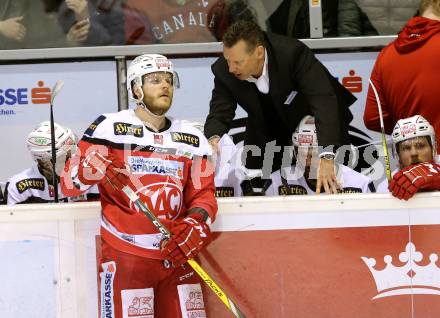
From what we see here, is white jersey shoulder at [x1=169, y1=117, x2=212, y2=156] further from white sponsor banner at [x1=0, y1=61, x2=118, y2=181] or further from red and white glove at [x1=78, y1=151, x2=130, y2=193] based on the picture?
white sponsor banner at [x1=0, y1=61, x2=118, y2=181]

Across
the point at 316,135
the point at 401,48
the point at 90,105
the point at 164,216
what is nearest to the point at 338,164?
the point at 316,135

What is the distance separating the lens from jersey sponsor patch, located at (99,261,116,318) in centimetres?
417

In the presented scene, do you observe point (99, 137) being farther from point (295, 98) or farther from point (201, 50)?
point (201, 50)

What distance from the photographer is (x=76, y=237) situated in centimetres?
443

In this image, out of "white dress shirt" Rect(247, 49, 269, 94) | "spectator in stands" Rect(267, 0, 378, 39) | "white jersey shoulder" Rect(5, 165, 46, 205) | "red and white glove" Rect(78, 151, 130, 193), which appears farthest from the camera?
"spectator in stands" Rect(267, 0, 378, 39)

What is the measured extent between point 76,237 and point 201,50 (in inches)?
72.1

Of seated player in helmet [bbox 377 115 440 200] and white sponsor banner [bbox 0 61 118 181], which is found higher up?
white sponsor banner [bbox 0 61 118 181]

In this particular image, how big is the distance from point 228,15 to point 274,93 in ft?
3.24

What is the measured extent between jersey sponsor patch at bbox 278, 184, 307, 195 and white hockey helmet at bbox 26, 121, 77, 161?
3.35 ft

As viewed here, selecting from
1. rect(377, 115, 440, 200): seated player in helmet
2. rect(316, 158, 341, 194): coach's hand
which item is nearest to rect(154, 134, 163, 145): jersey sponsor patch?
rect(316, 158, 341, 194): coach's hand

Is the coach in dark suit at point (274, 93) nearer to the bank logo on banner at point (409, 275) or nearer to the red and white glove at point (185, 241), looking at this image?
the bank logo on banner at point (409, 275)

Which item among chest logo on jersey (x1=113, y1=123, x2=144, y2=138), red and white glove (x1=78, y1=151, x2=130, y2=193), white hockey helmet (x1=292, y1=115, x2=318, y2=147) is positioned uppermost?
white hockey helmet (x1=292, y1=115, x2=318, y2=147)

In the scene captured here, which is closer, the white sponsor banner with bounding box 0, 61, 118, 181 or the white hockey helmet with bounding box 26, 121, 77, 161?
the white hockey helmet with bounding box 26, 121, 77, 161

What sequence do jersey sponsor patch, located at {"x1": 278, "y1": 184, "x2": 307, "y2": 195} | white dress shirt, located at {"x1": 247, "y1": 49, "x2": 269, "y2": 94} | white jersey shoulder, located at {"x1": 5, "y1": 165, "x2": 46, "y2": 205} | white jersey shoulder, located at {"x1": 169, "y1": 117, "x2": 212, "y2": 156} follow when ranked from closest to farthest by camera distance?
white jersey shoulder, located at {"x1": 169, "y1": 117, "x2": 212, "y2": 156} < white dress shirt, located at {"x1": 247, "y1": 49, "x2": 269, "y2": 94} < white jersey shoulder, located at {"x1": 5, "y1": 165, "x2": 46, "y2": 205} < jersey sponsor patch, located at {"x1": 278, "y1": 184, "x2": 307, "y2": 195}
